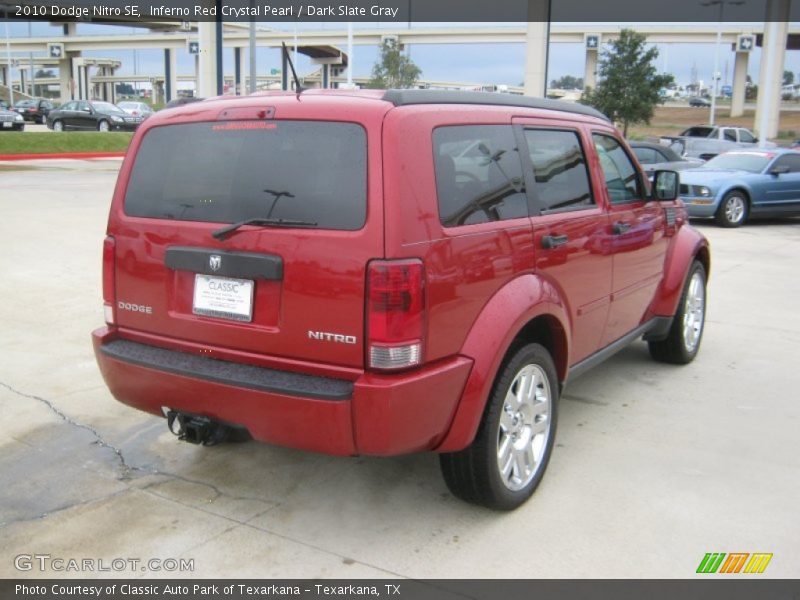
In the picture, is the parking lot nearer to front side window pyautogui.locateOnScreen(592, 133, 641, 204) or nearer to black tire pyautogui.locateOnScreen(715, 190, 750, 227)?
front side window pyautogui.locateOnScreen(592, 133, 641, 204)

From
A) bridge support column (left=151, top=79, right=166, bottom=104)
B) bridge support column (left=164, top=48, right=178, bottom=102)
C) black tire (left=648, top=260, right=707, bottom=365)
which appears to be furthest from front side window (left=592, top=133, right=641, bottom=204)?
bridge support column (left=151, top=79, right=166, bottom=104)

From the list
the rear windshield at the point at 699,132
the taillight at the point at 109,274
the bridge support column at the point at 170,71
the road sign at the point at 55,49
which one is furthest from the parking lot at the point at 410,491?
the road sign at the point at 55,49

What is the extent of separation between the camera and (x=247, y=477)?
410cm

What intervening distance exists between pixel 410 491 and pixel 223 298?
54.8 inches

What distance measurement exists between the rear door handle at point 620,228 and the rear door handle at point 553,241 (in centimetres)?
69

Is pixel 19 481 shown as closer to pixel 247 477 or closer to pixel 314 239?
pixel 247 477

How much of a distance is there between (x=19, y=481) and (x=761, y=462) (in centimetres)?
391

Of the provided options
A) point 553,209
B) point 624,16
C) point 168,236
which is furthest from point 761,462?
point 624,16

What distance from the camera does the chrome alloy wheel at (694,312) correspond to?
5941mm

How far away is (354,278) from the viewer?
3043 millimetres

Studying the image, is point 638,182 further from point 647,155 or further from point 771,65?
point 771,65

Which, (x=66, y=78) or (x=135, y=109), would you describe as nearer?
(x=135, y=109)

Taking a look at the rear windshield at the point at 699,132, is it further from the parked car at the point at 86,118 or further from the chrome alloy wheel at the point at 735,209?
the parked car at the point at 86,118

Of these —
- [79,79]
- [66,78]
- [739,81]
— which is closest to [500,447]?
[739,81]
